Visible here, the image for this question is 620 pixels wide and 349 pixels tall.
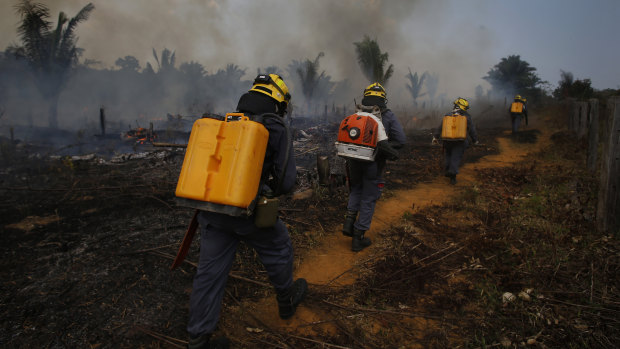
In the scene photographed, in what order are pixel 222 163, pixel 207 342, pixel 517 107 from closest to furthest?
pixel 222 163 < pixel 207 342 < pixel 517 107

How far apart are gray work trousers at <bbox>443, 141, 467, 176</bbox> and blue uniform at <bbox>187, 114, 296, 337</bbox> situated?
582cm

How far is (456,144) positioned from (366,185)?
416 cm

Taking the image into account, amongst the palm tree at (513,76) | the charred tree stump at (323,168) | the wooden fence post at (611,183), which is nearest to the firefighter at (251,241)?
the charred tree stump at (323,168)

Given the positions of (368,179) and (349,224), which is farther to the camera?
(349,224)

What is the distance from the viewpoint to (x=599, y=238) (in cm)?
337

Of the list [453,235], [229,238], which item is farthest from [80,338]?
[453,235]

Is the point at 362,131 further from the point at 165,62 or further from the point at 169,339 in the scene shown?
the point at 165,62

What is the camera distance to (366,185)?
387cm

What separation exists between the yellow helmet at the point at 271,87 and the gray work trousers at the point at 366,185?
1.74 meters

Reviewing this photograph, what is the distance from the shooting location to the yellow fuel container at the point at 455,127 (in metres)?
6.53

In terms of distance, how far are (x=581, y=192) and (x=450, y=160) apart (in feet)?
8.23

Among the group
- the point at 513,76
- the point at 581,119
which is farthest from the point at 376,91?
the point at 513,76

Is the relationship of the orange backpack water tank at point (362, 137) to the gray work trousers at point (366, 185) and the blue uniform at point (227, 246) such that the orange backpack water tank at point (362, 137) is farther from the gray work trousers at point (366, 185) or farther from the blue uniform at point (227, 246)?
the blue uniform at point (227, 246)

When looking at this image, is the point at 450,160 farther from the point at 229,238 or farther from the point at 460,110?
the point at 229,238
